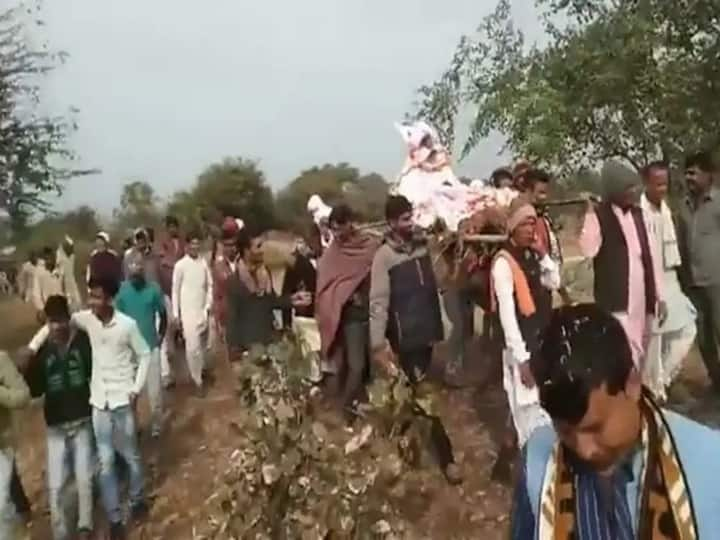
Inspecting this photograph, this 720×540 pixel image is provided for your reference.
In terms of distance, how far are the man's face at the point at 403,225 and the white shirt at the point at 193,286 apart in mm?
3564

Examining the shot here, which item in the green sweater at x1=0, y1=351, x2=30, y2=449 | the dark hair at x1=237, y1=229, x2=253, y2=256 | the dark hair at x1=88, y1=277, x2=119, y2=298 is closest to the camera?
the green sweater at x1=0, y1=351, x2=30, y2=449

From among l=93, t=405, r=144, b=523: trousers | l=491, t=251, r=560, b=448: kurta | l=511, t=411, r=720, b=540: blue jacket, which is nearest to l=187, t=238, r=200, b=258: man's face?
l=93, t=405, r=144, b=523: trousers

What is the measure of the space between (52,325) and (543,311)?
2.39 meters

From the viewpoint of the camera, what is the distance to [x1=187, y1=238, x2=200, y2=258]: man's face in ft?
35.7

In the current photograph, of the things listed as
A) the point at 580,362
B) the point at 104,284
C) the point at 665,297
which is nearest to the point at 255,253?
the point at 104,284

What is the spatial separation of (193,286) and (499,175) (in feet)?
9.72

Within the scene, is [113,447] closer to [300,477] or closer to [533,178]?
[300,477]

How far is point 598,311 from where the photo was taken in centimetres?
250

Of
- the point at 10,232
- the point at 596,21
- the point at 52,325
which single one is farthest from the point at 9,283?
the point at 52,325

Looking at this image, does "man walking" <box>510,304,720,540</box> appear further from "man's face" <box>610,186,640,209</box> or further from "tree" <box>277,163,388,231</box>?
→ "tree" <box>277,163,388,231</box>

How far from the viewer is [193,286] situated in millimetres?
10812

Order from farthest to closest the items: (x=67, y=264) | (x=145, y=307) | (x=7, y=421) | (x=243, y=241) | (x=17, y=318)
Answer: (x=67, y=264)
(x=17, y=318)
(x=243, y=241)
(x=145, y=307)
(x=7, y=421)

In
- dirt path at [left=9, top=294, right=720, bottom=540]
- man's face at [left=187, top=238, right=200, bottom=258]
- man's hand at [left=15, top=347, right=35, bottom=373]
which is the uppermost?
man's face at [left=187, top=238, right=200, bottom=258]

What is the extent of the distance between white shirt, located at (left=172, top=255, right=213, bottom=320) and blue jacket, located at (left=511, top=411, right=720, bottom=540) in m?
8.30
